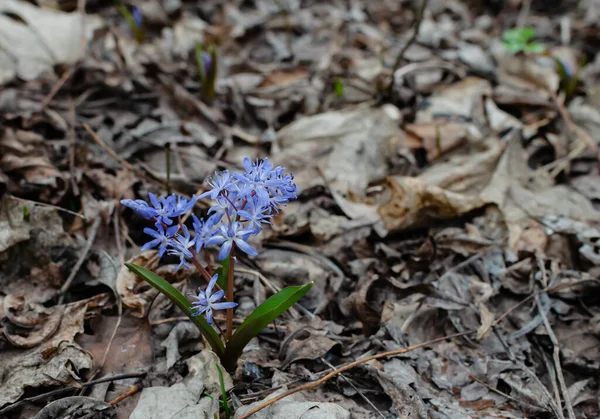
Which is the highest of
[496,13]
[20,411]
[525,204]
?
[496,13]

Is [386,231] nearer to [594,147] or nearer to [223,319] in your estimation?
[223,319]

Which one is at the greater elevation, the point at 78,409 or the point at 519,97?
the point at 519,97

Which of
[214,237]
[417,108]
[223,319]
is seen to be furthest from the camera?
[417,108]

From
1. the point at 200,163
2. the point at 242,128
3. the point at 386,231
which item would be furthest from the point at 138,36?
the point at 386,231

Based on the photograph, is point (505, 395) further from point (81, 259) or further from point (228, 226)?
point (81, 259)

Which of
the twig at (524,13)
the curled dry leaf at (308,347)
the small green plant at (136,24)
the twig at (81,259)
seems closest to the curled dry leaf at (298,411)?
the curled dry leaf at (308,347)

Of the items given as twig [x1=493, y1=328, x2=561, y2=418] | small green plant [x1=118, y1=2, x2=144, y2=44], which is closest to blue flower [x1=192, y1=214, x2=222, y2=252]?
twig [x1=493, y1=328, x2=561, y2=418]

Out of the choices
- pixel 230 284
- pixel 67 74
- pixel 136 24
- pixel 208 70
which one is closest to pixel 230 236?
pixel 230 284
